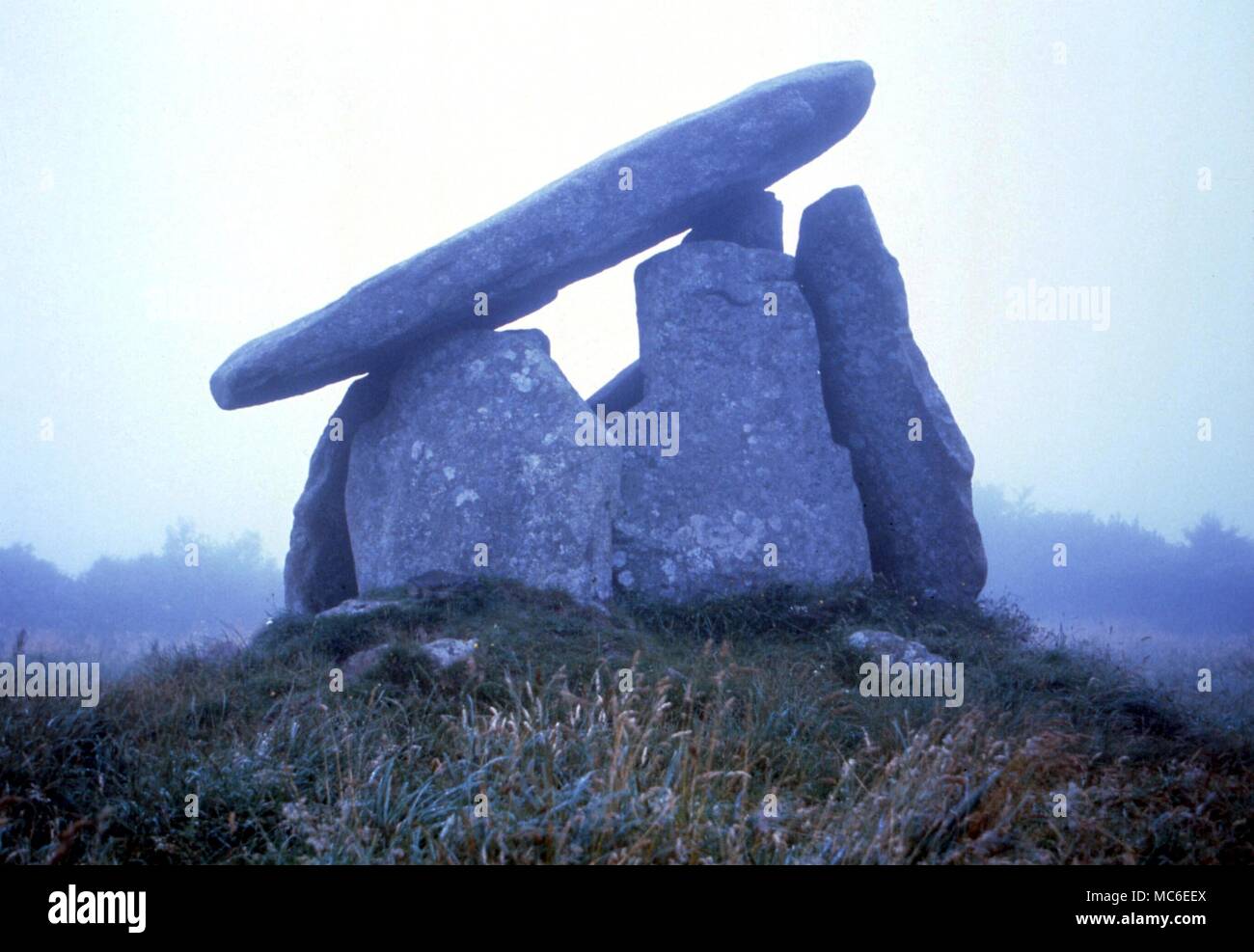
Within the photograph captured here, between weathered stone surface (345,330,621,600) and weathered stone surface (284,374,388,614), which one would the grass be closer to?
weathered stone surface (345,330,621,600)

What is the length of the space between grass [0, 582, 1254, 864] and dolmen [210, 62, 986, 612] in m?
2.06

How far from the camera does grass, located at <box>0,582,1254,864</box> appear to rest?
14.4 ft

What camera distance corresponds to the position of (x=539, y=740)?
17.0ft

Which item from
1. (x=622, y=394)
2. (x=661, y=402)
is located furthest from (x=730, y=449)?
(x=622, y=394)

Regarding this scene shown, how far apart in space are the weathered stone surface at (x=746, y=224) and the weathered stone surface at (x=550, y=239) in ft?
3.59

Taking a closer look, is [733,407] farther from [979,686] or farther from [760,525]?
[979,686]

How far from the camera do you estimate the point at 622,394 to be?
12992mm

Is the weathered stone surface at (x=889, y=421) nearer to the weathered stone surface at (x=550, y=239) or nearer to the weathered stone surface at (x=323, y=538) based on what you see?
the weathered stone surface at (x=550, y=239)

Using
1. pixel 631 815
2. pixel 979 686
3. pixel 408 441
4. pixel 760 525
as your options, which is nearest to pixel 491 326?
pixel 408 441

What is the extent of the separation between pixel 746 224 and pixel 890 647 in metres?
6.36

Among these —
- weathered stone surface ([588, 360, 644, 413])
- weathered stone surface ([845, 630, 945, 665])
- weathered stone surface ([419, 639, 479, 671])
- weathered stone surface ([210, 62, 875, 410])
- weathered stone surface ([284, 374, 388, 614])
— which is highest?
weathered stone surface ([210, 62, 875, 410])

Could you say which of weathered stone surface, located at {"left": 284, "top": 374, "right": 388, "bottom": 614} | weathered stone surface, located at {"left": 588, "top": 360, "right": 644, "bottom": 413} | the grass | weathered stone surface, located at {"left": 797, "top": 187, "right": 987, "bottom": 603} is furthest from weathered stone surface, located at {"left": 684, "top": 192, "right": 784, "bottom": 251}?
the grass

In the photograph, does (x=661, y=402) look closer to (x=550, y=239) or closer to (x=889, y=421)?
(x=550, y=239)
